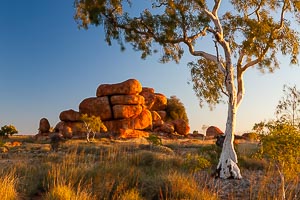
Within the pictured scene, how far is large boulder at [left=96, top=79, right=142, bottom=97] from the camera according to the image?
180 feet

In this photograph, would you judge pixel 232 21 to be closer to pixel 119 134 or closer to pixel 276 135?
pixel 276 135

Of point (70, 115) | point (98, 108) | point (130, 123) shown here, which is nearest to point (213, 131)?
point (130, 123)

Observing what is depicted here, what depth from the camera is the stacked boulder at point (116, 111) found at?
176 feet

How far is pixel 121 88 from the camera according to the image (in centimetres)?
5497

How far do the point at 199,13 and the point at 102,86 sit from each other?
43.8 metres

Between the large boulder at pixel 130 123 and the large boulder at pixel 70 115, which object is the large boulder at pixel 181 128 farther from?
the large boulder at pixel 70 115

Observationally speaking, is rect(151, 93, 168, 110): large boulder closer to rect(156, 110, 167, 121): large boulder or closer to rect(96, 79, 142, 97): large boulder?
rect(156, 110, 167, 121): large boulder

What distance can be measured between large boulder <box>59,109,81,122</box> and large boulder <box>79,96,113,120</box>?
112 centimetres

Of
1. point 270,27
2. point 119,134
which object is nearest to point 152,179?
point 270,27

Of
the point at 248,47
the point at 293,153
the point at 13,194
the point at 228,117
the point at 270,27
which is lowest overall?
the point at 13,194

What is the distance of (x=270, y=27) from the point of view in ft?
48.8

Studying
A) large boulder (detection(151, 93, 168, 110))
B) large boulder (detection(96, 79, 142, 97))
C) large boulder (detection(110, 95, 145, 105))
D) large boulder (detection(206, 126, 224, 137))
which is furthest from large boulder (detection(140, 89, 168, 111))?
large boulder (detection(206, 126, 224, 137))

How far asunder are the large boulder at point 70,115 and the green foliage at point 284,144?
47.6 m

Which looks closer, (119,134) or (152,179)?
(152,179)
